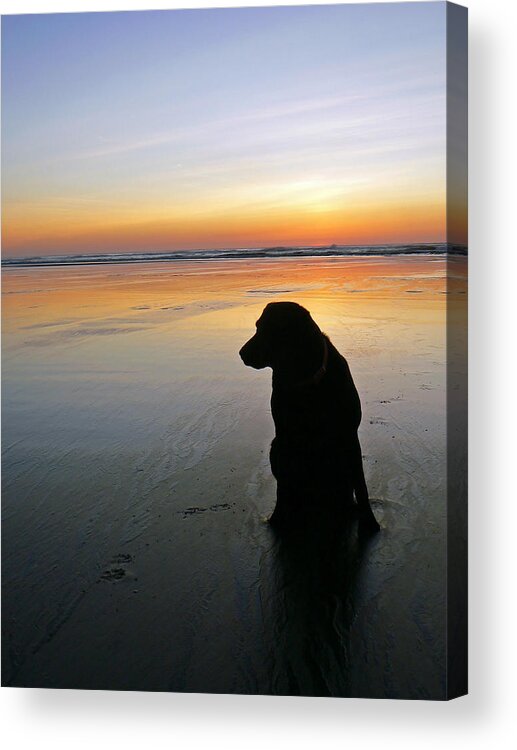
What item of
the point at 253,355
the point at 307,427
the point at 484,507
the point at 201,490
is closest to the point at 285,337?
the point at 253,355

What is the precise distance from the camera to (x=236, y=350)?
3152mm

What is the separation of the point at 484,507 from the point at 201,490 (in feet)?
2.81

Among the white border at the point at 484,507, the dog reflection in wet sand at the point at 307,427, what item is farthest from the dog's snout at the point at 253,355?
the white border at the point at 484,507

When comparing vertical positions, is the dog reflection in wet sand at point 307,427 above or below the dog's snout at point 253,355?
below

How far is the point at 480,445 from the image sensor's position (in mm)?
3062

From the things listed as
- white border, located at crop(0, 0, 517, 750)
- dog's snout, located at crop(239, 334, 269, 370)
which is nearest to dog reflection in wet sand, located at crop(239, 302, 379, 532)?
dog's snout, located at crop(239, 334, 269, 370)

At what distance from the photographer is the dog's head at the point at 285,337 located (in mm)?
3047

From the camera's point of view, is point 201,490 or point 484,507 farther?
point 201,490

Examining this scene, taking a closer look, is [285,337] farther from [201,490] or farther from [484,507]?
[484,507]

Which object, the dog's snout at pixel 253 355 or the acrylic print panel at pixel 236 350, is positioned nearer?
the acrylic print panel at pixel 236 350

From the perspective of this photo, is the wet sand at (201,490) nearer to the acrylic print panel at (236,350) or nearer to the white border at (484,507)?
the acrylic print panel at (236,350)

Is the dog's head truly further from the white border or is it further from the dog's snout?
the white border

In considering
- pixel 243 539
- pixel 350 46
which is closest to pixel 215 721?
pixel 243 539

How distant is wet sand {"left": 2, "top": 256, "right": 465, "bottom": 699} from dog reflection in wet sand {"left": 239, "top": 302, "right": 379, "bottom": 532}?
0.05 meters
